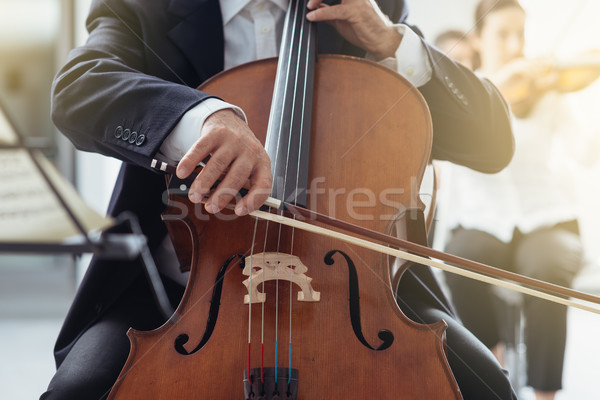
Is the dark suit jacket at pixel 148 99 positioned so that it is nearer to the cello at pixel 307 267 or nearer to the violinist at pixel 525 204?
the cello at pixel 307 267

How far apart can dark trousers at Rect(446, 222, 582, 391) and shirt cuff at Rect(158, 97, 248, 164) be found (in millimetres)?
1254

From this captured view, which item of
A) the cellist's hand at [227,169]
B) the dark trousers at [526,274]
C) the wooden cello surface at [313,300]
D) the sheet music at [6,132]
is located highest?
the sheet music at [6,132]

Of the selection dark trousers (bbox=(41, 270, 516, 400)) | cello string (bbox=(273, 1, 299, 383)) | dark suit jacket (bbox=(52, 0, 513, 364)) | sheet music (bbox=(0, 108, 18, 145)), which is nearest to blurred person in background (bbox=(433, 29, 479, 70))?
dark suit jacket (bbox=(52, 0, 513, 364))

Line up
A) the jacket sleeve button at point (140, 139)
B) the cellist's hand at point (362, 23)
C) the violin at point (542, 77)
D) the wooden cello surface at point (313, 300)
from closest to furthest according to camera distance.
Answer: the wooden cello surface at point (313, 300) < the jacket sleeve button at point (140, 139) < the cellist's hand at point (362, 23) < the violin at point (542, 77)

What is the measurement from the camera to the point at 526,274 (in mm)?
1631

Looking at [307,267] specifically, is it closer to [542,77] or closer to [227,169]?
[227,169]

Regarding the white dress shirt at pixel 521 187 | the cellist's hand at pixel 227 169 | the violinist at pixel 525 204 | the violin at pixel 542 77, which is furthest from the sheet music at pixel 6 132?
the violin at pixel 542 77

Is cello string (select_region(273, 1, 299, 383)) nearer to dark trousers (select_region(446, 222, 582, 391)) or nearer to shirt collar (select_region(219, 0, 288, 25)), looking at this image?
shirt collar (select_region(219, 0, 288, 25))

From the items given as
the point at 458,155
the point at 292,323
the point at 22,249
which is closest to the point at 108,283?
the point at 292,323

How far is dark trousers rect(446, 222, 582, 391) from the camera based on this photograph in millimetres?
1485

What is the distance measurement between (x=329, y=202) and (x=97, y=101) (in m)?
0.32

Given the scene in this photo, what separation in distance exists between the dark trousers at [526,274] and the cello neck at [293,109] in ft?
3.60

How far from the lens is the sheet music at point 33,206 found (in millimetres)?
310

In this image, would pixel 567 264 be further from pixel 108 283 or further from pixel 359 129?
pixel 108 283
